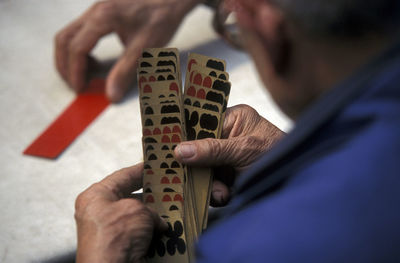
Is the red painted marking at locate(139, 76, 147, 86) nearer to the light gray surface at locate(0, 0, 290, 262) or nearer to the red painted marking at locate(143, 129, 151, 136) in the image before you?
the red painted marking at locate(143, 129, 151, 136)

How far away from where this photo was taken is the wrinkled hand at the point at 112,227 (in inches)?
31.1

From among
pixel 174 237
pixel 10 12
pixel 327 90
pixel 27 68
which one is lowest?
pixel 174 237

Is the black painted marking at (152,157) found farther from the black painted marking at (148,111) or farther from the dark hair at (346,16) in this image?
the dark hair at (346,16)

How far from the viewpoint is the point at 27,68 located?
1.58m

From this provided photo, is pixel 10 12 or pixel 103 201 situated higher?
pixel 10 12

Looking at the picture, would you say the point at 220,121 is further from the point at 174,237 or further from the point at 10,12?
the point at 10,12

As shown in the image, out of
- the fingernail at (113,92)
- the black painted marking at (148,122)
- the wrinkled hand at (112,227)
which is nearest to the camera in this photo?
the wrinkled hand at (112,227)

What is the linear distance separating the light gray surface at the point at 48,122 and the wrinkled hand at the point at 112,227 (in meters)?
0.25

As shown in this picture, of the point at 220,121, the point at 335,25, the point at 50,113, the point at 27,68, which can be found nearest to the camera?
the point at 335,25

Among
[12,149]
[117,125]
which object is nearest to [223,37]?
[117,125]

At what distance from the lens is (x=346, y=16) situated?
0.44 m

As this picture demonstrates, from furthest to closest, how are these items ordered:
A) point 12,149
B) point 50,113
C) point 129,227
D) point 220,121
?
point 50,113 < point 12,149 < point 220,121 < point 129,227

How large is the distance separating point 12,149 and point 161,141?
1.92ft

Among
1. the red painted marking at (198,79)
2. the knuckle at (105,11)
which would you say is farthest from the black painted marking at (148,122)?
the knuckle at (105,11)
